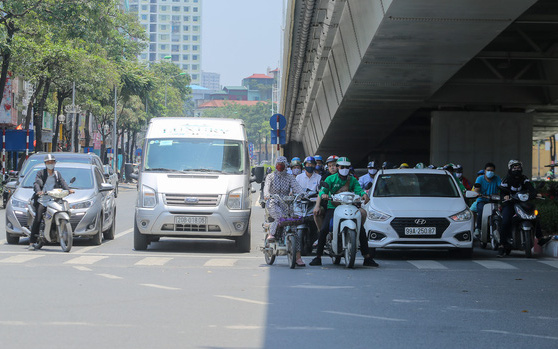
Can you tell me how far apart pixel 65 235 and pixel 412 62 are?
9.72 m

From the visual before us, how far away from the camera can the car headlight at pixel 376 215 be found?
56.2ft

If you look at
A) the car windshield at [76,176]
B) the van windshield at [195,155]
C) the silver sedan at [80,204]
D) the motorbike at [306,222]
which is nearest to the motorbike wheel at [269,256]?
the motorbike at [306,222]

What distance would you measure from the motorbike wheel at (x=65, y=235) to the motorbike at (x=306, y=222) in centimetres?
378

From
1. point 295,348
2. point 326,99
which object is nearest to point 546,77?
point 326,99

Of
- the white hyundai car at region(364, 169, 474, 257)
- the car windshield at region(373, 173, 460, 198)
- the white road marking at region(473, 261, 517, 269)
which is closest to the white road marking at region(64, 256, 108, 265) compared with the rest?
the white hyundai car at region(364, 169, 474, 257)

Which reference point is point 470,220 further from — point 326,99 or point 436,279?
point 326,99

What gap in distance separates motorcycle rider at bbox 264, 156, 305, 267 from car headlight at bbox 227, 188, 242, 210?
2.59 meters

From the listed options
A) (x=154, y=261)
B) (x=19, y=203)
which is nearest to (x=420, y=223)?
(x=154, y=261)

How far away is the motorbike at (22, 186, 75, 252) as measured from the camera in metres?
17.9

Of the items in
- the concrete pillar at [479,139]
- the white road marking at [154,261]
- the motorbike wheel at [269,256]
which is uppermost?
the concrete pillar at [479,139]

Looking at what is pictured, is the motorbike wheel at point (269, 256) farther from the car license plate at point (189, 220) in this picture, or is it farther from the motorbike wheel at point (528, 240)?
the motorbike wheel at point (528, 240)

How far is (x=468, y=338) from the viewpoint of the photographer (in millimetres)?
8773

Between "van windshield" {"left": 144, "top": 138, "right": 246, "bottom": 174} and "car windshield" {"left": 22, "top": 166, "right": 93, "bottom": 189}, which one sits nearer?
"van windshield" {"left": 144, "top": 138, "right": 246, "bottom": 174}

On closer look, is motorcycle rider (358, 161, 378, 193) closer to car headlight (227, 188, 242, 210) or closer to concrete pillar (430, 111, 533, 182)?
car headlight (227, 188, 242, 210)
